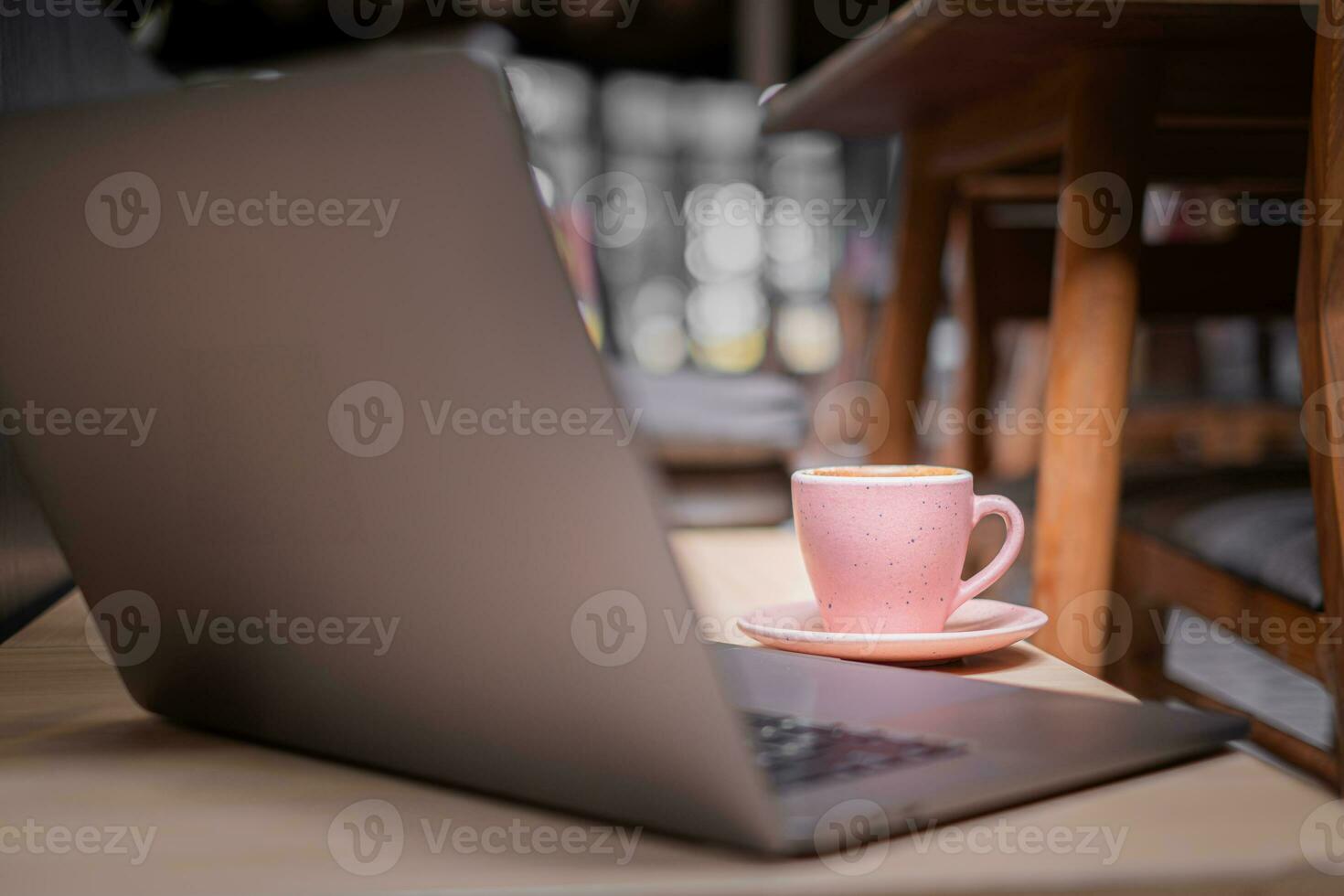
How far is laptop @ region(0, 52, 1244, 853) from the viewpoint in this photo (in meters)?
0.30

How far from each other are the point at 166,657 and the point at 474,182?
0.26m

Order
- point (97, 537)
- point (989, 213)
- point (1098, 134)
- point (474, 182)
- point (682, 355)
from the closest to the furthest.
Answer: point (474, 182)
point (97, 537)
point (1098, 134)
point (989, 213)
point (682, 355)

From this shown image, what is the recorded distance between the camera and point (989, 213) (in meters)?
1.51

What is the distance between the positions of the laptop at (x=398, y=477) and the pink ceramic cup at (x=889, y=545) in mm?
113

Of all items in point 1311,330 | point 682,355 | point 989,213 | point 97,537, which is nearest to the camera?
point 97,537

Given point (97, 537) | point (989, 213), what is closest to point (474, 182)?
point (97, 537)

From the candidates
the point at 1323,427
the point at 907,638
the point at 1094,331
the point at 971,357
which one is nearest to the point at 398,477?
the point at 907,638

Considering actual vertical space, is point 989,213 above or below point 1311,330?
above

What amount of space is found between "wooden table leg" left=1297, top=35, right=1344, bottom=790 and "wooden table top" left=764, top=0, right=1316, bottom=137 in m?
0.14

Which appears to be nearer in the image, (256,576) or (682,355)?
(256,576)

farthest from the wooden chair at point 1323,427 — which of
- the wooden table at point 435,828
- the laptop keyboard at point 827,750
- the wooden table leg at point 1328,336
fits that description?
the laptop keyboard at point 827,750

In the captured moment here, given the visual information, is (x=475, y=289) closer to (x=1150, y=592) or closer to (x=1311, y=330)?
(x=1311, y=330)

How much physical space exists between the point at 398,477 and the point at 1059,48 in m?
0.74

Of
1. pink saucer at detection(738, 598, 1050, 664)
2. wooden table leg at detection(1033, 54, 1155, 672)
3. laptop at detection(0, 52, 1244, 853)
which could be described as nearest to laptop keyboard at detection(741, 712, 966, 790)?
laptop at detection(0, 52, 1244, 853)
